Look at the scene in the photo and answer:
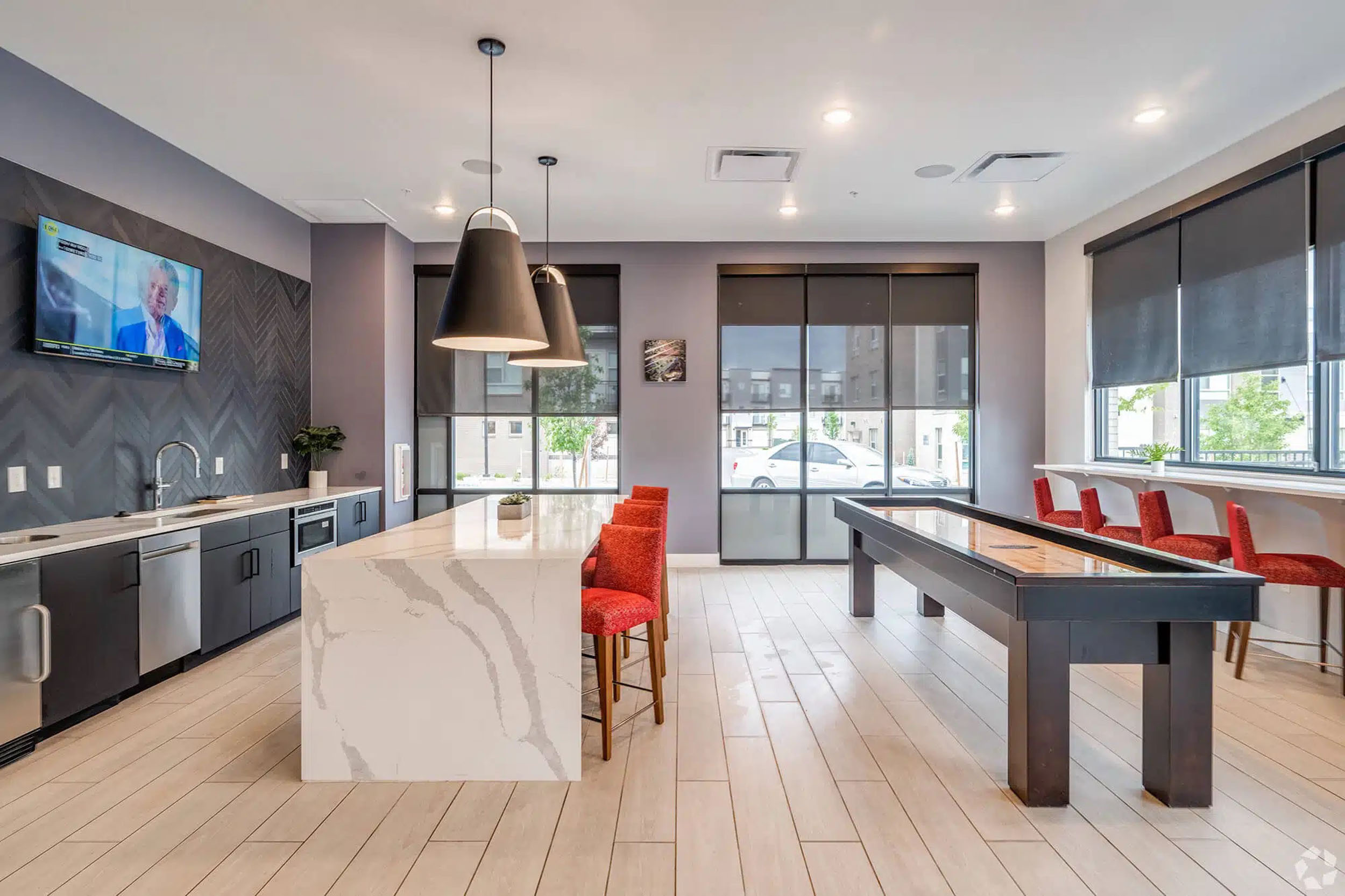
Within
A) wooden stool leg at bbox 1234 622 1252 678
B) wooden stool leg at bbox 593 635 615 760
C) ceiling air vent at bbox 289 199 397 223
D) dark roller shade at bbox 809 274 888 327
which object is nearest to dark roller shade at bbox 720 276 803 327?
dark roller shade at bbox 809 274 888 327

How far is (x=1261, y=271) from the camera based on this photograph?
4.12m

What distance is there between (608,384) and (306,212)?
3.03m

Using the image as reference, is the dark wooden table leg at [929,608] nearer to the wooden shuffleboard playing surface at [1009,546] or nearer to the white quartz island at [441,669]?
the wooden shuffleboard playing surface at [1009,546]

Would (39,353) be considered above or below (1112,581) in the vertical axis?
above

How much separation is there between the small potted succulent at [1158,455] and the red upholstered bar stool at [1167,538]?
18.0 inches

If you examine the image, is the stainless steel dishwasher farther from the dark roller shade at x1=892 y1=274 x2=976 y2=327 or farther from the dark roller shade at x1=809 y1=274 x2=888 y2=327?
the dark roller shade at x1=892 y1=274 x2=976 y2=327

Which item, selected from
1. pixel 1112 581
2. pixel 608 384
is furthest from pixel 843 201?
pixel 1112 581

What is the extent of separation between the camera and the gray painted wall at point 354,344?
579 cm

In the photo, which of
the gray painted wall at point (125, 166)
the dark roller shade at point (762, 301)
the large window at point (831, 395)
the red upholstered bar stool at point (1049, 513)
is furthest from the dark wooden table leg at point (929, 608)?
the gray painted wall at point (125, 166)

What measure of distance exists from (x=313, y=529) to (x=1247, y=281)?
6.75 meters

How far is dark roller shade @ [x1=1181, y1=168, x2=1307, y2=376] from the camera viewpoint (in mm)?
3898

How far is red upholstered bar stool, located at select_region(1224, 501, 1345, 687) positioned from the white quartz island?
138 inches

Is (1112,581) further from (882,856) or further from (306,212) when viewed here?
(306,212)

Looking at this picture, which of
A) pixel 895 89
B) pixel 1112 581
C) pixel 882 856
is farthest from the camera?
pixel 895 89
